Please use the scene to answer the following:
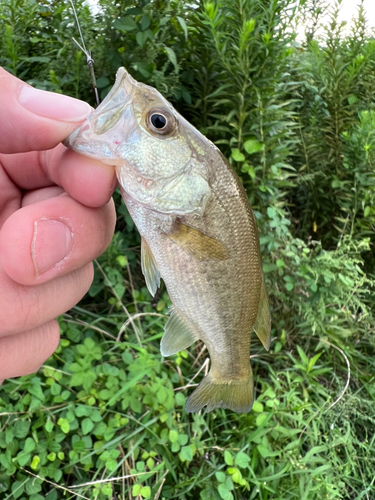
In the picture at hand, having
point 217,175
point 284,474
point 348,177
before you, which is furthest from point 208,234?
point 348,177

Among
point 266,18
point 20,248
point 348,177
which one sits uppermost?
point 266,18

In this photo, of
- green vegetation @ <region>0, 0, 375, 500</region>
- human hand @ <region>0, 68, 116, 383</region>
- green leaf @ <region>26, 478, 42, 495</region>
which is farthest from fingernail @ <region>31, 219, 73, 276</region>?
green leaf @ <region>26, 478, 42, 495</region>

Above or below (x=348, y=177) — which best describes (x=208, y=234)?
above

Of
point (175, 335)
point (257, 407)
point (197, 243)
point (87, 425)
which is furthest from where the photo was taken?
point (257, 407)

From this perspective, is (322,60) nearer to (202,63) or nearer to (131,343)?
(202,63)

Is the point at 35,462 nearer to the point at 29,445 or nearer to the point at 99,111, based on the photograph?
the point at 29,445

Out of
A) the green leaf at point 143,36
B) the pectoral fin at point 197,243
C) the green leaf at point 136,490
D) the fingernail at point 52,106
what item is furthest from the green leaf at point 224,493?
the green leaf at point 143,36

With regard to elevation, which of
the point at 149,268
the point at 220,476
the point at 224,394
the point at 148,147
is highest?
the point at 148,147

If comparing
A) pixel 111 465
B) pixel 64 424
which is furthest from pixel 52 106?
pixel 111 465
